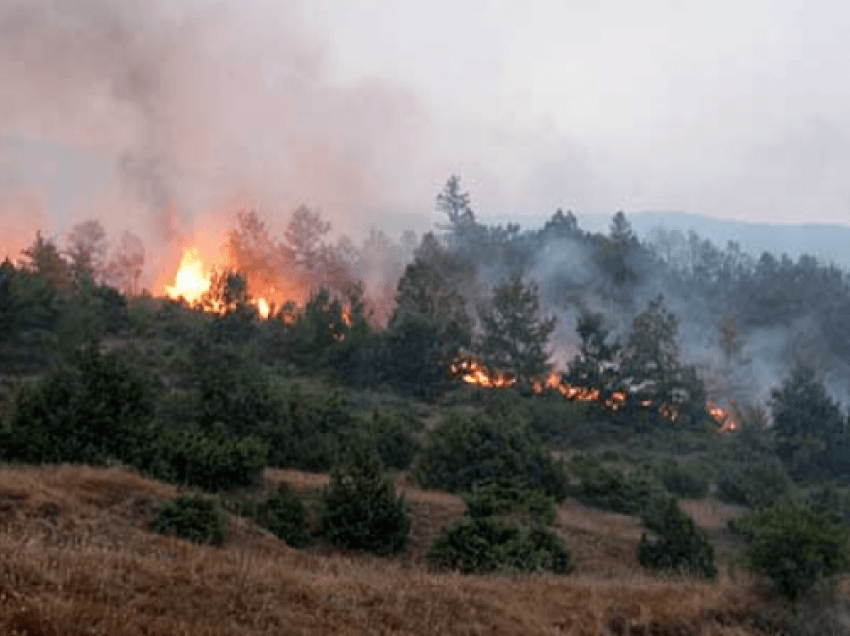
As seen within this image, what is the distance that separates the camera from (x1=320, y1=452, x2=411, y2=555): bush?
1609 centimetres

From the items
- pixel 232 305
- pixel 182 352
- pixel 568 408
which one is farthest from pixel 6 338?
pixel 568 408

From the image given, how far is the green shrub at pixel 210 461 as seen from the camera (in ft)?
59.0

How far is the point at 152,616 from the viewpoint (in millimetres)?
8016

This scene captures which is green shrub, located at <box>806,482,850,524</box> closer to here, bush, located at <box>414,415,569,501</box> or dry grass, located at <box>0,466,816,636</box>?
bush, located at <box>414,415,569,501</box>

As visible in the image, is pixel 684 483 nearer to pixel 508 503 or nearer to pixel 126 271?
pixel 508 503

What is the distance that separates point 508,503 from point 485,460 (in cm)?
405

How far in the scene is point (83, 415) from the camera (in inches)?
723

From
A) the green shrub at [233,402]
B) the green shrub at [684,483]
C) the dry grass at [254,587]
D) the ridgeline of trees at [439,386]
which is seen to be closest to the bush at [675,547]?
the ridgeline of trees at [439,386]

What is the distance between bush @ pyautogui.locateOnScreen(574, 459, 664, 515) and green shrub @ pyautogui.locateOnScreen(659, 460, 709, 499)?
15.6ft

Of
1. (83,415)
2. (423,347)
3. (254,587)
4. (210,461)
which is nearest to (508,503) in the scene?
(210,461)

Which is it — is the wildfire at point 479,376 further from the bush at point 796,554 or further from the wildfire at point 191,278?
the bush at point 796,554

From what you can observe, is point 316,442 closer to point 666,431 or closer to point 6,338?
point 6,338

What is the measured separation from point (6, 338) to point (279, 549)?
88.7 ft

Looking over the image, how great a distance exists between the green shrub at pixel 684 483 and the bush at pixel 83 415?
63.4ft
